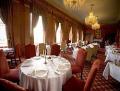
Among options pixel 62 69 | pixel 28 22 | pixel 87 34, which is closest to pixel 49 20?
pixel 28 22

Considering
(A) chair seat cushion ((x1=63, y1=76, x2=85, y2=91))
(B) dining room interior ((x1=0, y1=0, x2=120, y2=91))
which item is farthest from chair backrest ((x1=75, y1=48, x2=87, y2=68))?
(A) chair seat cushion ((x1=63, y1=76, x2=85, y2=91))

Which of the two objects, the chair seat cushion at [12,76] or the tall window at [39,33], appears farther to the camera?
the tall window at [39,33]

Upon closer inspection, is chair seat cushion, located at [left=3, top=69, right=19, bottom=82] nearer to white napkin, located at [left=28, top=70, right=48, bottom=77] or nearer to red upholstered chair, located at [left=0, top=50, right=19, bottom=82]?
red upholstered chair, located at [left=0, top=50, right=19, bottom=82]

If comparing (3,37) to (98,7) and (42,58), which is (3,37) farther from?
(98,7)

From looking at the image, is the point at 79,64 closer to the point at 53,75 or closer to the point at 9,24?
the point at 53,75

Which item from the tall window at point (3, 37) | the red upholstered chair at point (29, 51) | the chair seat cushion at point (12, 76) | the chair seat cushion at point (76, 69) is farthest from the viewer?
the tall window at point (3, 37)

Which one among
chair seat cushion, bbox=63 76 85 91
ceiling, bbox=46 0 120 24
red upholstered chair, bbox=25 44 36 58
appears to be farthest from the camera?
ceiling, bbox=46 0 120 24

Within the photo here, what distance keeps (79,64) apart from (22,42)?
3.16 m

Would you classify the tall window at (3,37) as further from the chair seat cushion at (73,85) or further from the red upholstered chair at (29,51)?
the chair seat cushion at (73,85)

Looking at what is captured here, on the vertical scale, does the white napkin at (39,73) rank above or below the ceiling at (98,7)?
below

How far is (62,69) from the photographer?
2.87m

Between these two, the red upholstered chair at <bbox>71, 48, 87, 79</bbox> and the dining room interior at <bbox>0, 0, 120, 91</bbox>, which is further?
the red upholstered chair at <bbox>71, 48, 87, 79</bbox>

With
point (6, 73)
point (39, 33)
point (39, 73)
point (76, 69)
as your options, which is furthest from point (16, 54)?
point (39, 33)

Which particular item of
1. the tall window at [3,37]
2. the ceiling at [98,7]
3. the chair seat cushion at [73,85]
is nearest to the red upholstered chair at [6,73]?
the chair seat cushion at [73,85]
